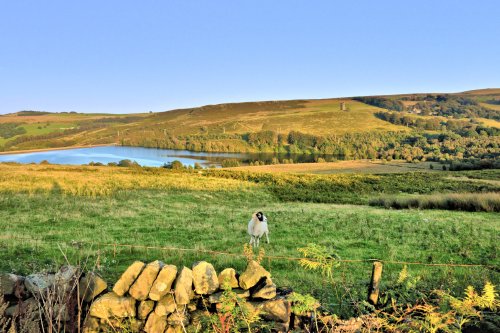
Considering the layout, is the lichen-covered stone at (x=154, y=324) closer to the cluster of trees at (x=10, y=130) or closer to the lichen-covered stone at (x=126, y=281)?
the lichen-covered stone at (x=126, y=281)

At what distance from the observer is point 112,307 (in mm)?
5586

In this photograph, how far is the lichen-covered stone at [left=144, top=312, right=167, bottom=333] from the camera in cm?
560

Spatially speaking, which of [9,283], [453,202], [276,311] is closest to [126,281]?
[9,283]

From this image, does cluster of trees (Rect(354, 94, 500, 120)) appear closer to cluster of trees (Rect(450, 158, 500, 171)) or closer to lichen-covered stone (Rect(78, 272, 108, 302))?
cluster of trees (Rect(450, 158, 500, 171))

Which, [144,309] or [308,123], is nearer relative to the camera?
[144,309]

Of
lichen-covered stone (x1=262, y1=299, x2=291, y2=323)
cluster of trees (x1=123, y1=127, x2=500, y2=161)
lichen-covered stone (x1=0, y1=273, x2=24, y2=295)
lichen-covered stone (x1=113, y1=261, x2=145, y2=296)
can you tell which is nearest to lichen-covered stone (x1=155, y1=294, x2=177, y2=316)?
lichen-covered stone (x1=113, y1=261, x2=145, y2=296)

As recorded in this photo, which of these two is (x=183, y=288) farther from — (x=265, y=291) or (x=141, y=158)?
(x=141, y=158)

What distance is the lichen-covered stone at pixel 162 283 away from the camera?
18.5 feet

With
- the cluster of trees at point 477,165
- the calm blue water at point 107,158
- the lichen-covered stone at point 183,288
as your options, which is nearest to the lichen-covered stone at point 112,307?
the lichen-covered stone at point 183,288

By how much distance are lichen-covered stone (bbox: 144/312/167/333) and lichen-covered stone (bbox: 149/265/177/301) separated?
28 centimetres

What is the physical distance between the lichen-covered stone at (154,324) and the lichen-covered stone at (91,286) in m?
0.98

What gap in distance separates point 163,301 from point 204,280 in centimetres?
72

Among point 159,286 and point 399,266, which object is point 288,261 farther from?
point 159,286

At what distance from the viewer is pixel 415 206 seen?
25.5 metres
